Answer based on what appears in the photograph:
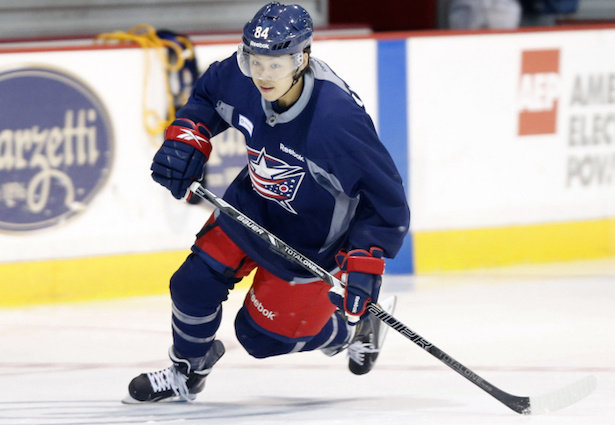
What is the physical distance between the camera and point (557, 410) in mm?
3096

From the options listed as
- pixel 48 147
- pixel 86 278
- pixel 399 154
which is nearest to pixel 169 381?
pixel 86 278

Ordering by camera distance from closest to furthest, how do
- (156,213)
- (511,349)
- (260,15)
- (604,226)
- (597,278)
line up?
(260,15) → (511,349) → (156,213) → (597,278) → (604,226)

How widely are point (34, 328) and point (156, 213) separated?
802 mm

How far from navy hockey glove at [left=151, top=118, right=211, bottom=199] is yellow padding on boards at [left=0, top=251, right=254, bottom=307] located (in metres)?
1.78

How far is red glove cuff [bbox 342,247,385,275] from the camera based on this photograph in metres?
2.84

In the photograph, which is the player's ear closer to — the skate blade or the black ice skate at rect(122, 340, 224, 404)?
the black ice skate at rect(122, 340, 224, 404)

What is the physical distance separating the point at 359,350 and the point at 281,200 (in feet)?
2.26

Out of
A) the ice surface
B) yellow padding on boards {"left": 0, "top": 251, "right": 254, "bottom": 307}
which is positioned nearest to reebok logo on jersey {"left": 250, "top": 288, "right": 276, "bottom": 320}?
the ice surface

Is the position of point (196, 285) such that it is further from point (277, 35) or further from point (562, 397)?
point (562, 397)

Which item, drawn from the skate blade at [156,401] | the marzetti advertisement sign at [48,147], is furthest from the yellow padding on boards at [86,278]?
the skate blade at [156,401]

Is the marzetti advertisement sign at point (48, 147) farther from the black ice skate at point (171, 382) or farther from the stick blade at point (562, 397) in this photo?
the stick blade at point (562, 397)

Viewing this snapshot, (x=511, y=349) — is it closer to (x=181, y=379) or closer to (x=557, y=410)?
(x=557, y=410)

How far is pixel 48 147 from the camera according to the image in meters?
4.65

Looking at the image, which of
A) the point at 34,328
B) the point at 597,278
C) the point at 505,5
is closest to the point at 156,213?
the point at 34,328
